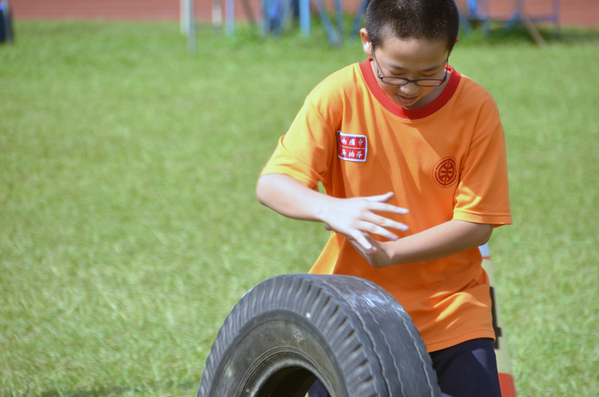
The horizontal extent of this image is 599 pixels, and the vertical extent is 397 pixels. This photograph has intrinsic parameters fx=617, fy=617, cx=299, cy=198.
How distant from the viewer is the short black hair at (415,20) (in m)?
1.48

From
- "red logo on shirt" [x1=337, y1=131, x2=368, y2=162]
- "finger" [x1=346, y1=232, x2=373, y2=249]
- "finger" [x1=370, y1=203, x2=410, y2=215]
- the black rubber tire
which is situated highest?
"red logo on shirt" [x1=337, y1=131, x2=368, y2=162]

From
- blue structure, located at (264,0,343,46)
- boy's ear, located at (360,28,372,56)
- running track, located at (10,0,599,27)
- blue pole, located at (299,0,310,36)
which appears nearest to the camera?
boy's ear, located at (360,28,372,56)

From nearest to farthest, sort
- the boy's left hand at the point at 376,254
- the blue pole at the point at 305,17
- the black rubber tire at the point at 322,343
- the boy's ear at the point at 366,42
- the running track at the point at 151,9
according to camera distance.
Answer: the black rubber tire at the point at 322,343 → the boy's left hand at the point at 376,254 → the boy's ear at the point at 366,42 → the blue pole at the point at 305,17 → the running track at the point at 151,9

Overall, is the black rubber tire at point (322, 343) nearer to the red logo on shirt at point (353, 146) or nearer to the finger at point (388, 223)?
the finger at point (388, 223)

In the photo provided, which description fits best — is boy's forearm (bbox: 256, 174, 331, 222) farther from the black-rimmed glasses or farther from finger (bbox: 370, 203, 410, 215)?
the black-rimmed glasses

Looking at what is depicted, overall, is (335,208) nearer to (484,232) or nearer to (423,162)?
(423,162)

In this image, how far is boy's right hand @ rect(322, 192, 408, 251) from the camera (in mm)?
1306

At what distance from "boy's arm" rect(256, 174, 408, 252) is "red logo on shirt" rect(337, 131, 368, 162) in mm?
209

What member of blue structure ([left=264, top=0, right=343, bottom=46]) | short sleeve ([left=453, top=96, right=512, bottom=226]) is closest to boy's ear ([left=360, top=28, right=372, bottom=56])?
short sleeve ([left=453, top=96, right=512, bottom=226])

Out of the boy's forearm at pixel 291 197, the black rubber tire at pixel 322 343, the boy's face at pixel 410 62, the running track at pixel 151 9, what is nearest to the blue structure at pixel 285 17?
the running track at pixel 151 9

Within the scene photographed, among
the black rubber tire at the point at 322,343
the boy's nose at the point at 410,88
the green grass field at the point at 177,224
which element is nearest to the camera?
the black rubber tire at the point at 322,343

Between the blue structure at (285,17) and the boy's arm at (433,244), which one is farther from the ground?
the boy's arm at (433,244)

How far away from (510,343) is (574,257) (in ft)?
4.08

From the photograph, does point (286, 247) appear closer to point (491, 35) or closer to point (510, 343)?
point (510, 343)
